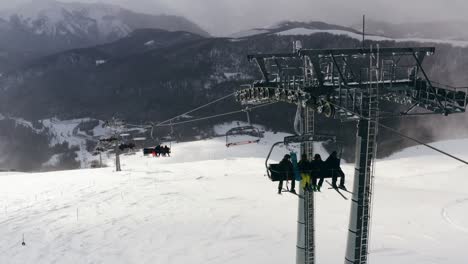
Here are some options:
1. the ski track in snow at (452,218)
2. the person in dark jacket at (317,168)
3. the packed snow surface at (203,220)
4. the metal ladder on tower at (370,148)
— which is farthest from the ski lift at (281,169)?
the ski track in snow at (452,218)

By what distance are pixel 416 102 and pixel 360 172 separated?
9.92ft

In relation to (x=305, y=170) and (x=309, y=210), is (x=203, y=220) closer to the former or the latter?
(x=309, y=210)

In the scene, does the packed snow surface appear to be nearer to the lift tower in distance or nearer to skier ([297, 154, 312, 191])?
the lift tower in distance

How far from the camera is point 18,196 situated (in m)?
42.7

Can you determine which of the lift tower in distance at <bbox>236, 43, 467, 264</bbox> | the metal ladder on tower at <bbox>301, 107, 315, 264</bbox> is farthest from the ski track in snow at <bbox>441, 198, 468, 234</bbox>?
the lift tower in distance at <bbox>236, 43, 467, 264</bbox>

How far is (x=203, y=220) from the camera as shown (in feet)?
109

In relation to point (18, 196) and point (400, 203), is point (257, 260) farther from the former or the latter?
point (18, 196)

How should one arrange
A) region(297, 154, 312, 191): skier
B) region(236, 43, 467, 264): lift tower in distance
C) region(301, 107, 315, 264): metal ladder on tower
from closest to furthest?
region(236, 43, 467, 264): lift tower in distance
region(297, 154, 312, 191): skier
region(301, 107, 315, 264): metal ladder on tower

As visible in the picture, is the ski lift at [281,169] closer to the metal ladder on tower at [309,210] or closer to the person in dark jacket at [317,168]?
the metal ladder on tower at [309,210]

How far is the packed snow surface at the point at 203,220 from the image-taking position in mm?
26141

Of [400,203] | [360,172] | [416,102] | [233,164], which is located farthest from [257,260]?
[233,164]

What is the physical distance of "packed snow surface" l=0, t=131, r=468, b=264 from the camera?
2614 centimetres

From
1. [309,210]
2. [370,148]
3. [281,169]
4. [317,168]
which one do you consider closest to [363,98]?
[370,148]

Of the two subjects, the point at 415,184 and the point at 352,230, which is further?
the point at 415,184
